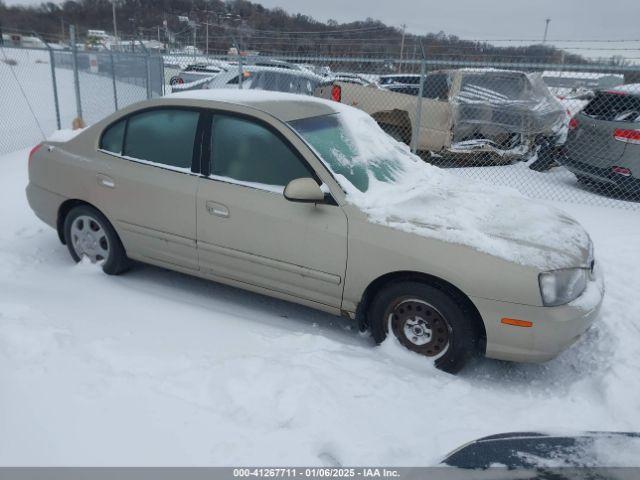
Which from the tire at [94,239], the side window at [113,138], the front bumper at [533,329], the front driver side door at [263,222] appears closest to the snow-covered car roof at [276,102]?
the front driver side door at [263,222]

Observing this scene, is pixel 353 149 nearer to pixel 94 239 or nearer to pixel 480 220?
pixel 480 220

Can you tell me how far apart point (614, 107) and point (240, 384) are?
7.08 meters

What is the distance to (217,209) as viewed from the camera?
3658 mm

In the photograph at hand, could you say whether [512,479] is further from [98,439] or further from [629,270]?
[629,270]

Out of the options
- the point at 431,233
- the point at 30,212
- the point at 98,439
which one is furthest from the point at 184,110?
the point at 30,212

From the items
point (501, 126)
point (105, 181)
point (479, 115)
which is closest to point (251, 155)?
point (105, 181)

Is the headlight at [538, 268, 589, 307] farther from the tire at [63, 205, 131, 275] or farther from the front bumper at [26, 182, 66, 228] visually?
the front bumper at [26, 182, 66, 228]

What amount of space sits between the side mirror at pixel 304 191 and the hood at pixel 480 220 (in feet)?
0.72

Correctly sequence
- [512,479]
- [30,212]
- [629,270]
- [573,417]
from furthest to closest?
[30,212], [629,270], [573,417], [512,479]

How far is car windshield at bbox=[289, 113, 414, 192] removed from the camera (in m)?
3.55

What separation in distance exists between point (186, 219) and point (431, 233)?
1.79m

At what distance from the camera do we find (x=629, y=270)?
189 inches

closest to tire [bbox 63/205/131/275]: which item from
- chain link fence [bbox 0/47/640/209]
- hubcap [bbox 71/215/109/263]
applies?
hubcap [bbox 71/215/109/263]

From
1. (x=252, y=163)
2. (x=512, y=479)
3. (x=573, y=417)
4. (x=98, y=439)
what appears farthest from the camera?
(x=252, y=163)
